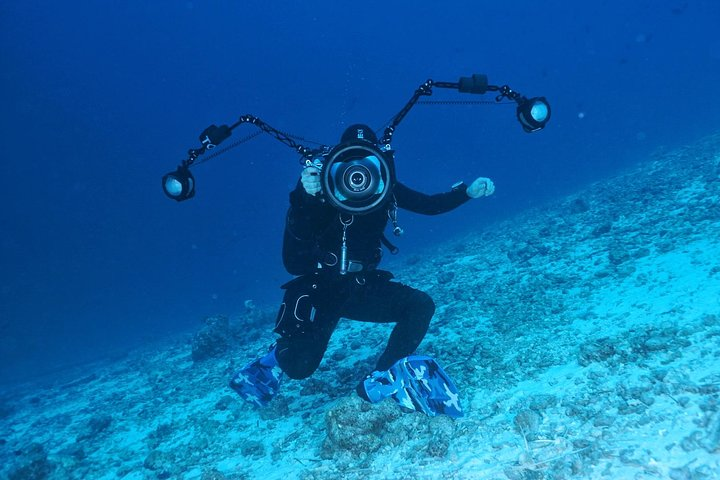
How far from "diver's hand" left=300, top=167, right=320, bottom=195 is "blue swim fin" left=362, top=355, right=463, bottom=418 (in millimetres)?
1614

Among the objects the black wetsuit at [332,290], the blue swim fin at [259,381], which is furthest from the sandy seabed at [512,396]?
the black wetsuit at [332,290]

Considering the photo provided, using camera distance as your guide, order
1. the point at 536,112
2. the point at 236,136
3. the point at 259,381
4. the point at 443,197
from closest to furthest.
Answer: the point at 536,112 < the point at 259,381 < the point at 443,197 < the point at 236,136

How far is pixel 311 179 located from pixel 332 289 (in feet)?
4.52

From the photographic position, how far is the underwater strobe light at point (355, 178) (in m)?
3.06

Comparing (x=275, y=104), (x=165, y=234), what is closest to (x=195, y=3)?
(x=275, y=104)

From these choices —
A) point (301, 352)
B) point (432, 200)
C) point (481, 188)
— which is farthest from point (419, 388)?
point (432, 200)

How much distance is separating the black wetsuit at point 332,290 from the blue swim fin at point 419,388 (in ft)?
1.47

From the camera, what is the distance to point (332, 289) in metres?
4.15

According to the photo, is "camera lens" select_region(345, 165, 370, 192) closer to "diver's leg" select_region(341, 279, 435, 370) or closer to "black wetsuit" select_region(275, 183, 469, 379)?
"black wetsuit" select_region(275, 183, 469, 379)

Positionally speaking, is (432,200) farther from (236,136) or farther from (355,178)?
(236,136)

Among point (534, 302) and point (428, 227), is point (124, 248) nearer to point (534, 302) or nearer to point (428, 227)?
point (428, 227)

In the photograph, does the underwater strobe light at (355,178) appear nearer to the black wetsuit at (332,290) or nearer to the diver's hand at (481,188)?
the black wetsuit at (332,290)

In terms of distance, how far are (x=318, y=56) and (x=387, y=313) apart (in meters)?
157

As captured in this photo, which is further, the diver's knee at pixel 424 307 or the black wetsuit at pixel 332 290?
the diver's knee at pixel 424 307
